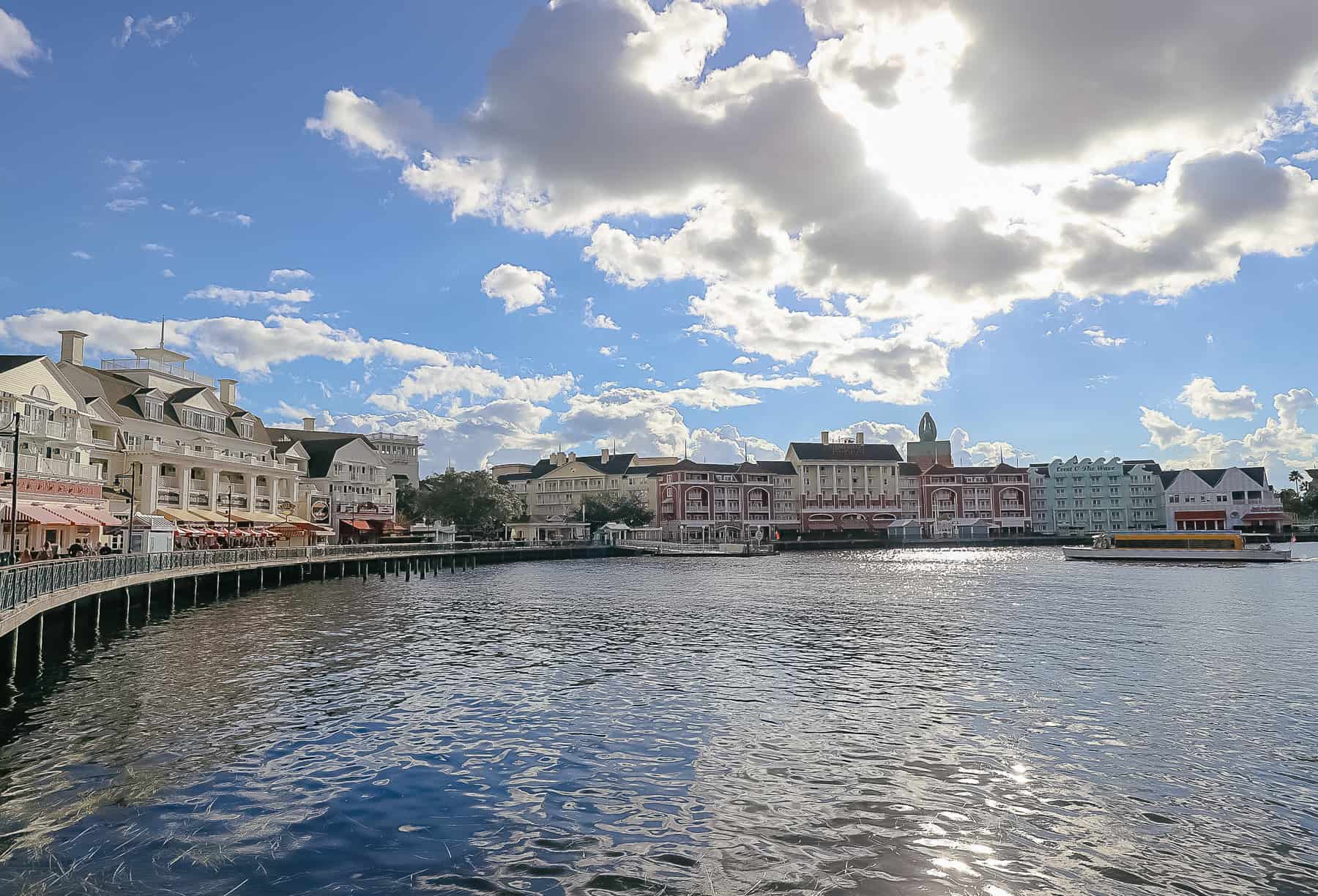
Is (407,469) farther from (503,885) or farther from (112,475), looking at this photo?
(503,885)

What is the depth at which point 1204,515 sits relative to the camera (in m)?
166

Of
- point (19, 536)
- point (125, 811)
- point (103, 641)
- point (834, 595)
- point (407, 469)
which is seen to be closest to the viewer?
point (125, 811)

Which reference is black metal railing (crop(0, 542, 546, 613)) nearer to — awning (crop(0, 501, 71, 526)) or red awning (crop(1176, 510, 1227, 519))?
awning (crop(0, 501, 71, 526))

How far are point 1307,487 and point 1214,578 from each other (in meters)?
128

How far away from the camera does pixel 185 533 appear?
61469 millimetres

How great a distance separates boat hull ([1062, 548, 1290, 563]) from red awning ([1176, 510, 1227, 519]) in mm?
82091

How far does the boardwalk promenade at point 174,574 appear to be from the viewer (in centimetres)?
2588

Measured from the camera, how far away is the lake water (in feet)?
37.1

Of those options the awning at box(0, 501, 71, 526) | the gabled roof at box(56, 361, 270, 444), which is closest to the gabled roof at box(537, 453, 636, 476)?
the gabled roof at box(56, 361, 270, 444)

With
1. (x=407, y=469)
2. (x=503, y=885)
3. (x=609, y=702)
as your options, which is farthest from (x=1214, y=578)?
(x=407, y=469)

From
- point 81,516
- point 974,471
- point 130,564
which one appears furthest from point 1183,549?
point 81,516

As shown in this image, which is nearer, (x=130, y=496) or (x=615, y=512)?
(x=130, y=496)

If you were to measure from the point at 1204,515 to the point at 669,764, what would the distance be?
185 meters

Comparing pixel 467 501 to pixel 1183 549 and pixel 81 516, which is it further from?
pixel 1183 549
